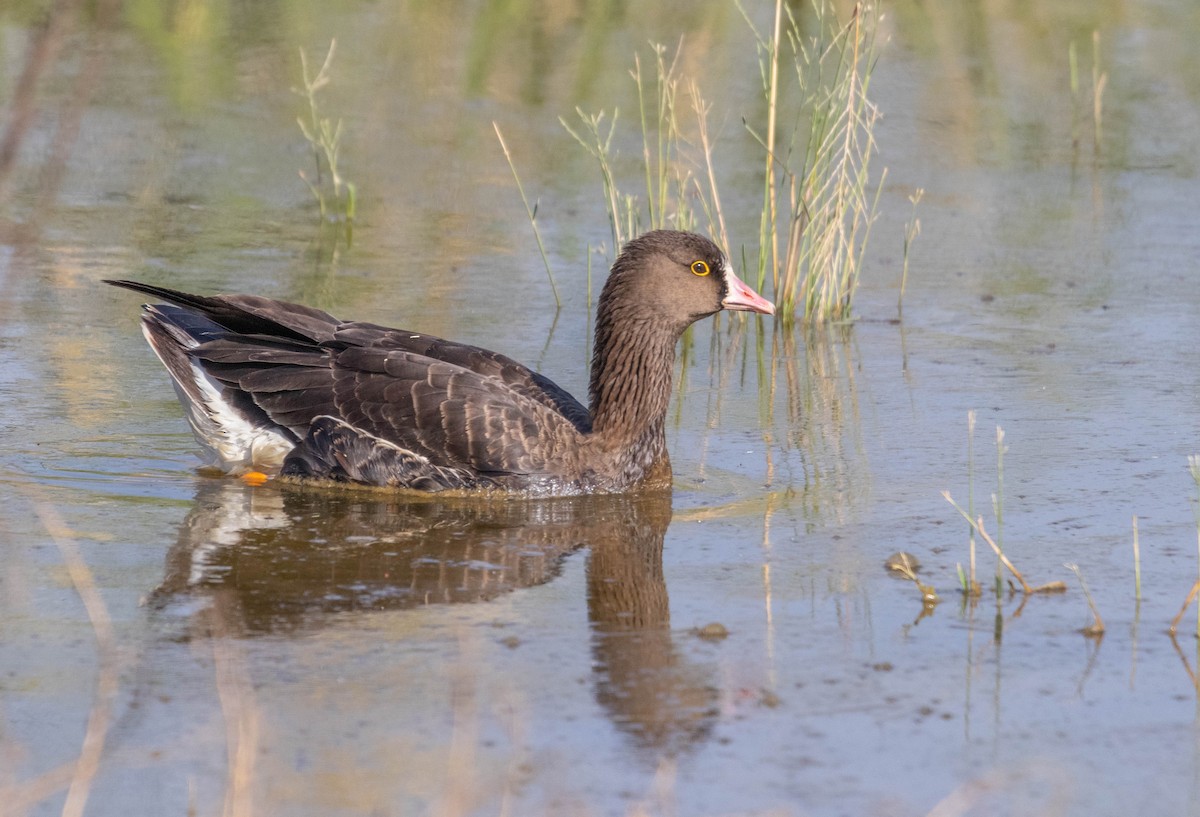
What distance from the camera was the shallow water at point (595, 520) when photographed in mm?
4637

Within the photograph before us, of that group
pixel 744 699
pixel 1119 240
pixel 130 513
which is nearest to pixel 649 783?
pixel 744 699

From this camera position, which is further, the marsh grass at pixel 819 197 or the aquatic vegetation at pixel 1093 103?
the aquatic vegetation at pixel 1093 103

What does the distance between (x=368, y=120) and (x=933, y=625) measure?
10.3 meters

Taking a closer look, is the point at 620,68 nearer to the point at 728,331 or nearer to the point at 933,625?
the point at 728,331

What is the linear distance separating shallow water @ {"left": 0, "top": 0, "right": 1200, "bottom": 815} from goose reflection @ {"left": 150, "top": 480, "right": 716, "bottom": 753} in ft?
0.08

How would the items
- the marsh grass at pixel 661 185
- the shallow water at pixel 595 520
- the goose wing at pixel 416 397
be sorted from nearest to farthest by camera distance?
the shallow water at pixel 595 520, the goose wing at pixel 416 397, the marsh grass at pixel 661 185

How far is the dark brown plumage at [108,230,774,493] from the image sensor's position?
297 inches

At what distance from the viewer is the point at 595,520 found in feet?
23.9

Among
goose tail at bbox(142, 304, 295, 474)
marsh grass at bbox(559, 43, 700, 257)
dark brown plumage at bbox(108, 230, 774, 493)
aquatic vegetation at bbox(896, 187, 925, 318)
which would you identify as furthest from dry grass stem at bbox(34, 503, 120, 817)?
aquatic vegetation at bbox(896, 187, 925, 318)

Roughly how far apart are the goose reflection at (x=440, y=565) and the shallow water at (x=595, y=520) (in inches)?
0.9

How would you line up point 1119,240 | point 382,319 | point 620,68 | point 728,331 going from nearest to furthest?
point 382,319, point 728,331, point 1119,240, point 620,68

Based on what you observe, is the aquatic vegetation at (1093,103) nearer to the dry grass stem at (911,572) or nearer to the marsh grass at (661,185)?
the marsh grass at (661,185)

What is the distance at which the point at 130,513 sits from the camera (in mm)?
7004

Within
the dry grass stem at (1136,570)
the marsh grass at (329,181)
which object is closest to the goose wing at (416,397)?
the dry grass stem at (1136,570)
